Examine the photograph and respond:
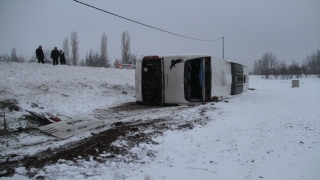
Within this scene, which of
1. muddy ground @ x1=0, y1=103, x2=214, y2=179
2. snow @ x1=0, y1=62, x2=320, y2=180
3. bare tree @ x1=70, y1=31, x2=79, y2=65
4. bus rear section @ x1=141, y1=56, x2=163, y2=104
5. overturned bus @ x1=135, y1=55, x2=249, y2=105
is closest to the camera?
snow @ x1=0, y1=62, x2=320, y2=180

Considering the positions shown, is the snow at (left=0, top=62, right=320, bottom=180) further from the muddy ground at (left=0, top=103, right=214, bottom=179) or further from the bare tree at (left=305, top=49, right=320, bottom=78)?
the bare tree at (left=305, top=49, right=320, bottom=78)

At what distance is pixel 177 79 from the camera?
34.2 feet

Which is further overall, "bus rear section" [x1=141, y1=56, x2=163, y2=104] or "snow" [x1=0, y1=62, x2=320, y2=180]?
"bus rear section" [x1=141, y1=56, x2=163, y2=104]

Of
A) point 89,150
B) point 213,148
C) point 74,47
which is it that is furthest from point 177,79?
point 74,47

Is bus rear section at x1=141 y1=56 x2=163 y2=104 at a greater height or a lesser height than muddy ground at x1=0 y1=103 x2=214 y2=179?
greater

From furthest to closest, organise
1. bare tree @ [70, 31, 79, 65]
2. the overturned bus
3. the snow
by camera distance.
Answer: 1. bare tree @ [70, 31, 79, 65]
2. the overturned bus
3. the snow

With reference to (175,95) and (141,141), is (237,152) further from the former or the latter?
(175,95)

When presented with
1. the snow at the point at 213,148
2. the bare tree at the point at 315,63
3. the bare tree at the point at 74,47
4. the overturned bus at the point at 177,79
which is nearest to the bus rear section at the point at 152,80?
the overturned bus at the point at 177,79

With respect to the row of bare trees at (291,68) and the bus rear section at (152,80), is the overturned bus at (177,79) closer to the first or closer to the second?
the bus rear section at (152,80)

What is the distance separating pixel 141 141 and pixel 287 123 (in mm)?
4325

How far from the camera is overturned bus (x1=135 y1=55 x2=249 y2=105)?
1038 centimetres

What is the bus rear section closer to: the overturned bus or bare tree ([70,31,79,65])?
the overturned bus

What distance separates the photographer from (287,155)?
4.20m

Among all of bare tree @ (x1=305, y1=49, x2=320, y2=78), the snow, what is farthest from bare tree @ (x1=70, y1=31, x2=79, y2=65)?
bare tree @ (x1=305, y1=49, x2=320, y2=78)
